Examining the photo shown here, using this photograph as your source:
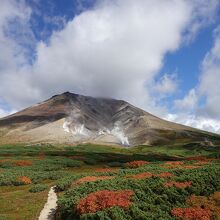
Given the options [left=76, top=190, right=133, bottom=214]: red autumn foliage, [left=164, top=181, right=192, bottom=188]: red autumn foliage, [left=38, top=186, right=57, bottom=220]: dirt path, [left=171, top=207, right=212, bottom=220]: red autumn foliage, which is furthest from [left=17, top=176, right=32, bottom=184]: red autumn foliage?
[left=171, top=207, right=212, bottom=220]: red autumn foliage

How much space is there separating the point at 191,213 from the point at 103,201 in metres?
5.82

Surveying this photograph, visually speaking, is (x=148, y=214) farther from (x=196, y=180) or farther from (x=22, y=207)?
(x=22, y=207)

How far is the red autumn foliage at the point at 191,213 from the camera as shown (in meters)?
24.3

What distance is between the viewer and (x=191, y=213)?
81.4 feet

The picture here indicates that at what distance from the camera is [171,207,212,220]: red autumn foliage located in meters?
24.3

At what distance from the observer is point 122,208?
2431cm

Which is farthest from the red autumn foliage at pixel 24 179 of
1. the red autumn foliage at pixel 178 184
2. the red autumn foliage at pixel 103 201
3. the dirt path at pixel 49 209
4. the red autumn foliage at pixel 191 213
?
the red autumn foliage at pixel 191 213

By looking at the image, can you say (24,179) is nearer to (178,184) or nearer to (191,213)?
(178,184)

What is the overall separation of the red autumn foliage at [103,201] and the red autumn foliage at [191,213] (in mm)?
3168

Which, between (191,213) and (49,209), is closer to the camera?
(191,213)

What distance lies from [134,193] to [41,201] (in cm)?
1326

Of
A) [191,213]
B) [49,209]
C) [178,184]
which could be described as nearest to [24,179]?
[49,209]

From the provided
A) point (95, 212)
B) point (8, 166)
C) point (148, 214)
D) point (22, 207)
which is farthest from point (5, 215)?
point (8, 166)

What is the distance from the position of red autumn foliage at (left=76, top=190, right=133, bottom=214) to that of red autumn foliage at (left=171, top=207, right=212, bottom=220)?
3.17 metres
